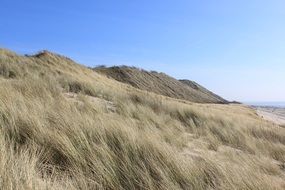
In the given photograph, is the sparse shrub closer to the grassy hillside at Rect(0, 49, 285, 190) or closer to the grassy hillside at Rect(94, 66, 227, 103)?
the grassy hillside at Rect(0, 49, 285, 190)

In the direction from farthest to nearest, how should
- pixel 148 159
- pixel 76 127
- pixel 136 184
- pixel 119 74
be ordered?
pixel 119 74 → pixel 76 127 → pixel 148 159 → pixel 136 184

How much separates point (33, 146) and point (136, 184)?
3.26ft

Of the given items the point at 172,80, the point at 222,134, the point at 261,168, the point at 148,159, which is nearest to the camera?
the point at 148,159

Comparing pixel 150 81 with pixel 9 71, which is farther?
pixel 150 81

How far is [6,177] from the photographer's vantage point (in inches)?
103

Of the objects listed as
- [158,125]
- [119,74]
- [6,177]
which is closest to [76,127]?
[6,177]

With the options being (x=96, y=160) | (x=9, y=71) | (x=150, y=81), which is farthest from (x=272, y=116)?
(x=96, y=160)

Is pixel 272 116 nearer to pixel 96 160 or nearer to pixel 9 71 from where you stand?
pixel 9 71

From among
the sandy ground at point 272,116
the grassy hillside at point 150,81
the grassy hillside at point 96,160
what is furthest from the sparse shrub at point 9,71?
the grassy hillside at point 150,81

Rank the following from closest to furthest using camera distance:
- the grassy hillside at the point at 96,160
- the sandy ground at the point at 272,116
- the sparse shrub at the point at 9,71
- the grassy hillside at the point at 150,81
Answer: the grassy hillside at the point at 96,160 < the sparse shrub at the point at 9,71 < the sandy ground at the point at 272,116 < the grassy hillside at the point at 150,81

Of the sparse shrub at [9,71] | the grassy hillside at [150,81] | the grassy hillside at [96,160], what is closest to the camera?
the grassy hillside at [96,160]

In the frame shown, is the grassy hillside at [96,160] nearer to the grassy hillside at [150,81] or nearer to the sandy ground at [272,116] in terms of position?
the sandy ground at [272,116]

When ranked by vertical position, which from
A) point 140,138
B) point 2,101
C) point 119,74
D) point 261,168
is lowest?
point 261,168

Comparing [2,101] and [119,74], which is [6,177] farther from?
[119,74]
